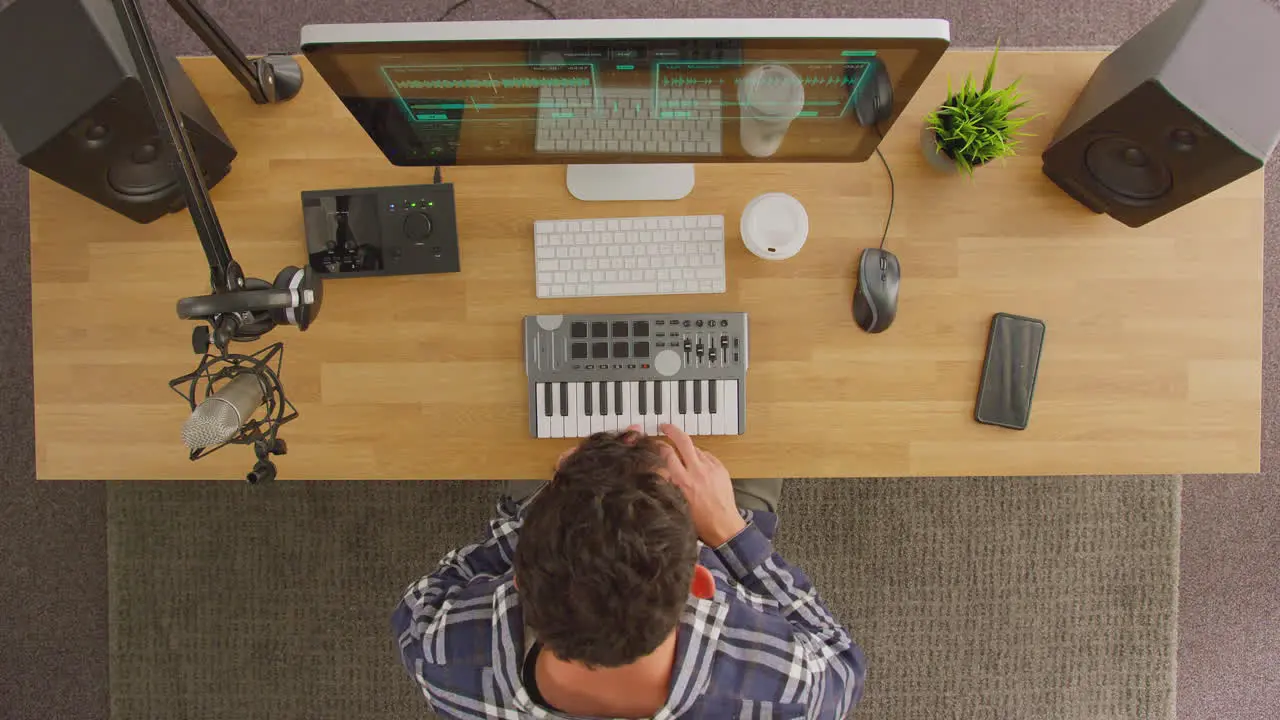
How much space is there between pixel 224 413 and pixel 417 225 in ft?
1.75

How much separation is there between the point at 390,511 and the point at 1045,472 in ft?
4.99

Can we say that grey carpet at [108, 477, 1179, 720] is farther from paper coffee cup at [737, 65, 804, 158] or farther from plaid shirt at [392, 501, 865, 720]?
paper coffee cup at [737, 65, 804, 158]

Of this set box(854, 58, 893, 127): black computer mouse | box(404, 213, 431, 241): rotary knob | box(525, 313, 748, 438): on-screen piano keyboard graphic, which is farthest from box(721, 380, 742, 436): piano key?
box(404, 213, 431, 241): rotary knob

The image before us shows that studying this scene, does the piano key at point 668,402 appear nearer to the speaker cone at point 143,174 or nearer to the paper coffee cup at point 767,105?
the paper coffee cup at point 767,105

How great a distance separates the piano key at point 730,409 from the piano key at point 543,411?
0.31m

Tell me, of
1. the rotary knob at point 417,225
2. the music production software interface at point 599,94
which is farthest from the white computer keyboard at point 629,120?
the rotary knob at point 417,225

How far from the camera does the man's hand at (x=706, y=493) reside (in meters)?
1.32

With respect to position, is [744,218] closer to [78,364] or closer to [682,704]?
[682,704]

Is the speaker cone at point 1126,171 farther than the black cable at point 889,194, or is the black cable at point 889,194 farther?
the black cable at point 889,194

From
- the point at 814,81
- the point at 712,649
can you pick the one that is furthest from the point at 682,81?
the point at 712,649

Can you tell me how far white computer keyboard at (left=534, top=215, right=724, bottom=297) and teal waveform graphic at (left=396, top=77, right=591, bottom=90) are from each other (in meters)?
0.35

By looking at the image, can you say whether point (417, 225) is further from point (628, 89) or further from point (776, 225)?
point (776, 225)

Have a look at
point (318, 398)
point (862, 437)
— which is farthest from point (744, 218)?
point (318, 398)

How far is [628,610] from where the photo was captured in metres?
1.00
